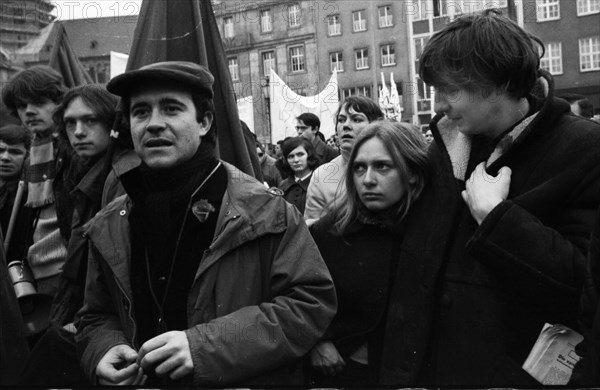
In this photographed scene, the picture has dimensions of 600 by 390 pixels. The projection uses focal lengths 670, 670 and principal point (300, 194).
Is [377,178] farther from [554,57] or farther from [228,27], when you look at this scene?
[228,27]

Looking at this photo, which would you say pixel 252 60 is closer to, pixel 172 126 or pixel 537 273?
pixel 172 126

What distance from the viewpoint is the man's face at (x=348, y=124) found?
3252 mm

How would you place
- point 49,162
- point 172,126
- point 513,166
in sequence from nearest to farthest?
point 513,166, point 172,126, point 49,162

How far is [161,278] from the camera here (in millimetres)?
2246

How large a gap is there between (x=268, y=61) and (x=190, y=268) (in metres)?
1.22

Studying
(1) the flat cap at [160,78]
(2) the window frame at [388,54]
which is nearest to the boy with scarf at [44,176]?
(1) the flat cap at [160,78]

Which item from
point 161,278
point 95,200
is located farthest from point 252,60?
point 161,278

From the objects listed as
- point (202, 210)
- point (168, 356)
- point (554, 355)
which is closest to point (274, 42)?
point (202, 210)

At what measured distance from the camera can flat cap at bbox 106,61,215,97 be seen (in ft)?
7.51

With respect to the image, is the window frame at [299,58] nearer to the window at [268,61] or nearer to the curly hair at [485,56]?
the window at [268,61]

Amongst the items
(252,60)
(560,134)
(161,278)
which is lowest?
(161,278)

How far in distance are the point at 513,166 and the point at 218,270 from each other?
994 millimetres

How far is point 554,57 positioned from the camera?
9.48 feet

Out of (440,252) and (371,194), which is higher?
(371,194)
